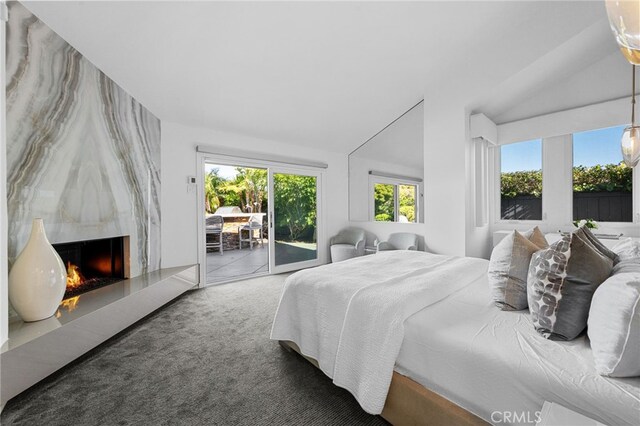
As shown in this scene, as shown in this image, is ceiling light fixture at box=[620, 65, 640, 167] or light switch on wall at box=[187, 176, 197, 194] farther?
light switch on wall at box=[187, 176, 197, 194]

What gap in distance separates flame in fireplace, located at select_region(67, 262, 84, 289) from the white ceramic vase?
2.35ft

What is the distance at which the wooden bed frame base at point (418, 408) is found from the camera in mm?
1077

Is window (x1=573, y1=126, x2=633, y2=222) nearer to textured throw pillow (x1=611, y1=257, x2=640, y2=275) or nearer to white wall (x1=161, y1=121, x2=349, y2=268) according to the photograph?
textured throw pillow (x1=611, y1=257, x2=640, y2=275)

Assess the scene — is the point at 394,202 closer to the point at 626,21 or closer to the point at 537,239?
the point at 537,239

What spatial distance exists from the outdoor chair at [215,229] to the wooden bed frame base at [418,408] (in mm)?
5590

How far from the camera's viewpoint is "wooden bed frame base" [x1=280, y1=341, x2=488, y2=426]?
108cm

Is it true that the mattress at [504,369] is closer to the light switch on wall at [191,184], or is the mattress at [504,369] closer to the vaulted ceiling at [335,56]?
the vaulted ceiling at [335,56]

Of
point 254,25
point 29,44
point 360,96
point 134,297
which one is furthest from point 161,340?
point 360,96

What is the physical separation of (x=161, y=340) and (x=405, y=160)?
15.7 feet

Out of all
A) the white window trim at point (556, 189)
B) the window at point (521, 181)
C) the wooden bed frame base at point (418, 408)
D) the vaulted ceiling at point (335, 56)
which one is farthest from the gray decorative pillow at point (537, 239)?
the window at point (521, 181)

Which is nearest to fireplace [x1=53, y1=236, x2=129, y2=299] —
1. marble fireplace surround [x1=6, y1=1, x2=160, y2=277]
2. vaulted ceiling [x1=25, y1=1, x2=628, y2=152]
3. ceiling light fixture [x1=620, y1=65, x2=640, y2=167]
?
marble fireplace surround [x1=6, y1=1, x2=160, y2=277]

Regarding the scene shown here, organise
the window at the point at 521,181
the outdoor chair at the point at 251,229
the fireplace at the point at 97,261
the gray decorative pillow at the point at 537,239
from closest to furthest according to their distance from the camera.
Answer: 1. the gray decorative pillow at the point at 537,239
2. the fireplace at the point at 97,261
3. the window at the point at 521,181
4. the outdoor chair at the point at 251,229

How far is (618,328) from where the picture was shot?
0.88 m

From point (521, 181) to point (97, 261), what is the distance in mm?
5952
